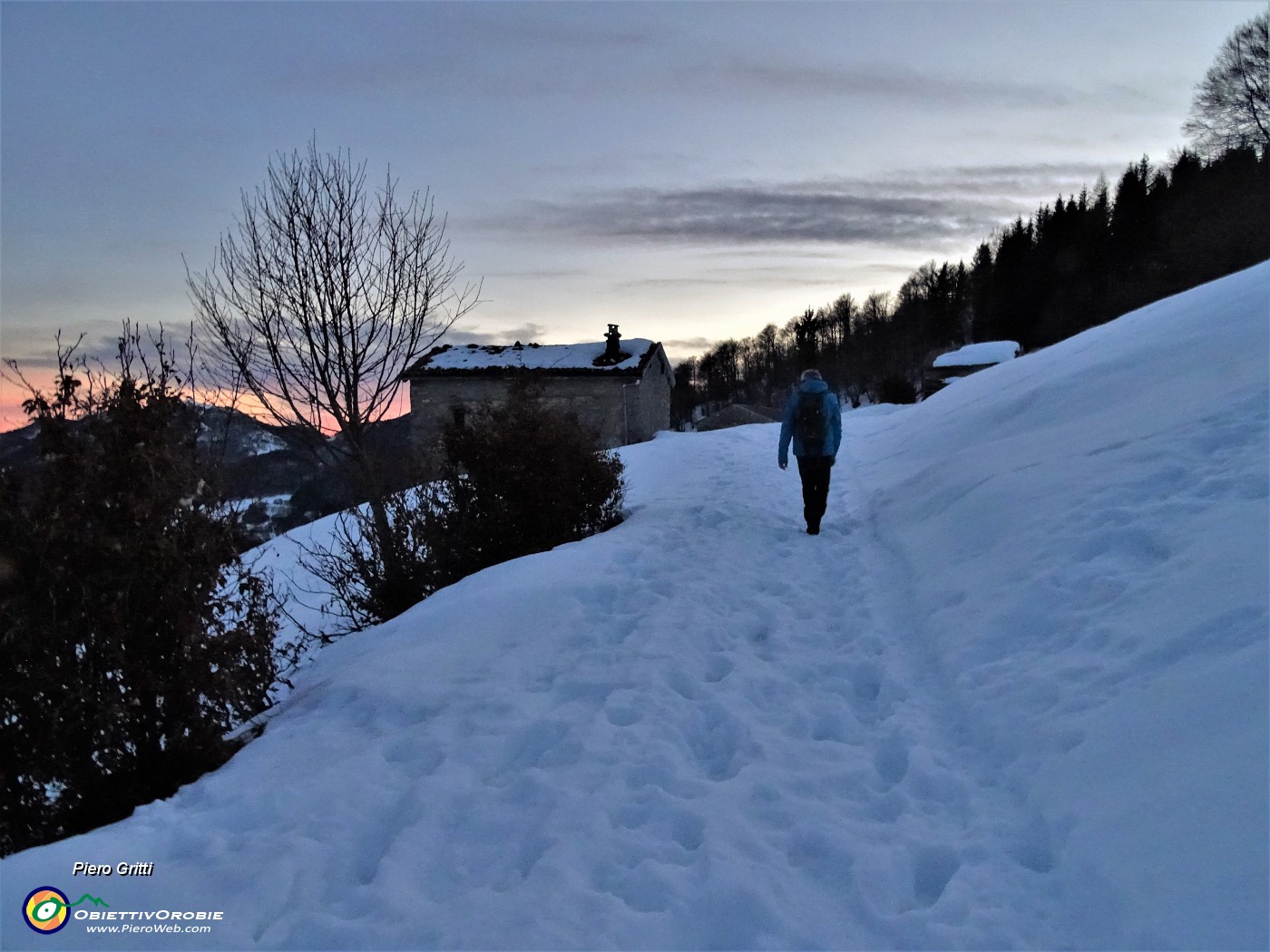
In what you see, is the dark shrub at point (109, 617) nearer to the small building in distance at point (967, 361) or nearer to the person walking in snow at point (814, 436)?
the person walking in snow at point (814, 436)

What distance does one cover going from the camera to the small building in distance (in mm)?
29547

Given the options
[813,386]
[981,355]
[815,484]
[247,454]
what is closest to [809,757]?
[247,454]

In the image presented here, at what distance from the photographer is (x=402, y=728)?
420cm

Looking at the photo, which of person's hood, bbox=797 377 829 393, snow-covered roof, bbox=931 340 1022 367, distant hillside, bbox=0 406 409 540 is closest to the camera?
distant hillside, bbox=0 406 409 540

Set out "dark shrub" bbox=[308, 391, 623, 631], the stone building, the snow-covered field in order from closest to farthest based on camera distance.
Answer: the snow-covered field < "dark shrub" bbox=[308, 391, 623, 631] < the stone building

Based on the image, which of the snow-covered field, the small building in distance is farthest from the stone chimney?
the snow-covered field

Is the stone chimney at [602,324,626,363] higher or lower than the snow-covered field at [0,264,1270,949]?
higher

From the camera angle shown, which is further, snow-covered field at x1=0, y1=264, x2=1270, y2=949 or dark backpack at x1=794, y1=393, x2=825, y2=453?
dark backpack at x1=794, y1=393, x2=825, y2=453

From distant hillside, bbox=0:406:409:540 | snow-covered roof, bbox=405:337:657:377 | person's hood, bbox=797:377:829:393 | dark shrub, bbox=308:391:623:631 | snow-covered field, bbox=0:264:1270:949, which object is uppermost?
snow-covered roof, bbox=405:337:657:377

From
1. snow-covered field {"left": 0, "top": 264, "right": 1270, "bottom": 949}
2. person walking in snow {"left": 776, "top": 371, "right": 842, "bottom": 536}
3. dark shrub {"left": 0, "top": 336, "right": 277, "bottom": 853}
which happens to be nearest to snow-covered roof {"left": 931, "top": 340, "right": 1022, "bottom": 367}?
person walking in snow {"left": 776, "top": 371, "right": 842, "bottom": 536}

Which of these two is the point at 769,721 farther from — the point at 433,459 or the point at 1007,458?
the point at 433,459

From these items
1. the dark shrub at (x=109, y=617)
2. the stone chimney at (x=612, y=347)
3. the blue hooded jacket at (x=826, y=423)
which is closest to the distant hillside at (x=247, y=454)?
the dark shrub at (x=109, y=617)

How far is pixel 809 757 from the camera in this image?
3799 mm

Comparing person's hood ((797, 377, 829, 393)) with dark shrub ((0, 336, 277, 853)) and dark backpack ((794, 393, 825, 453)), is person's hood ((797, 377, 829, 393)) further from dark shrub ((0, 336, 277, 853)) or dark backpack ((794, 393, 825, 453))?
dark shrub ((0, 336, 277, 853))
